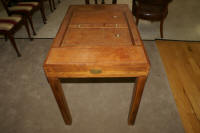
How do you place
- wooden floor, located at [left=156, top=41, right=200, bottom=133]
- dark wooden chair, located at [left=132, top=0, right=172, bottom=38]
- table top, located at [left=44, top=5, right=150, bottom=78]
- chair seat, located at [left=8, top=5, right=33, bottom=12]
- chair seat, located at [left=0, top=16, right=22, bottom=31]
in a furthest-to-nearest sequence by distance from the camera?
1. chair seat, located at [left=8, top=5, right=33, bottom=12]
2. dark wooden chair, located at [left=132, top=0, right=172, bottom=38]
3. chair seat, located at [left=0, top=16, right=22, bottom=31]
4. wooden floor, located at [left=156, top=41, right=200, bottom=133]
5. table top, located at [left=44, top=5, right=150, bottom=78]

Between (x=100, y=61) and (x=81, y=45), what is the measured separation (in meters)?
0.30

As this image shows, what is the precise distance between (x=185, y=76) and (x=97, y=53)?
1614 millimetres

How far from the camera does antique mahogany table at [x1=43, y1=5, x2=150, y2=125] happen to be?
47.1 inches

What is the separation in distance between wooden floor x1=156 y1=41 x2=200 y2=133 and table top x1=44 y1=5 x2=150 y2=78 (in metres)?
1.02

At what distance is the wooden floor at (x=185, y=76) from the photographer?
1.77m

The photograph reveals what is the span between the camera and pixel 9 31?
2.37 m

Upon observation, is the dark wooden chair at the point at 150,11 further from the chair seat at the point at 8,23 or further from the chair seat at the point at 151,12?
the chair seat at the point at 8,23

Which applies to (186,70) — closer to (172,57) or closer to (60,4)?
(172,57)

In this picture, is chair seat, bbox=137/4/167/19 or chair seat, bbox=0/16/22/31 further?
chair seat, bbox=137/4/167/19

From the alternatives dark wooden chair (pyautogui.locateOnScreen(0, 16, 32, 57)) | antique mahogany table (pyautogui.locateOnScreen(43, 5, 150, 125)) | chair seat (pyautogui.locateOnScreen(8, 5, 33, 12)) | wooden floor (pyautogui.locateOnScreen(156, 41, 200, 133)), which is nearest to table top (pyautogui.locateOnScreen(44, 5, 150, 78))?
antique mahogany table (pyautogui.locateOnScreen(43, 5, 150, 125))

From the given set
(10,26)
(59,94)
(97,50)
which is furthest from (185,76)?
(10,26)

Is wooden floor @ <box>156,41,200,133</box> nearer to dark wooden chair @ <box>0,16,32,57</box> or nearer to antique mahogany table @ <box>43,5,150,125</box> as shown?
antique mahogany table @ <box>43,5,150,125</box>

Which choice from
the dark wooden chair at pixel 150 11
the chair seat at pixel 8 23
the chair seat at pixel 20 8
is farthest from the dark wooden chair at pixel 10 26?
the dark wooden chair at pixel 150 11

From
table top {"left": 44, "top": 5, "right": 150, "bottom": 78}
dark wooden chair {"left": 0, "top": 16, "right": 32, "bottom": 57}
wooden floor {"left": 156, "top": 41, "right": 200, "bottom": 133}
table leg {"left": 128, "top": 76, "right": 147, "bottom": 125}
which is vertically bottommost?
wooden floor {"left": 156, "top": 41, "right": 200, "bottom": 133}
